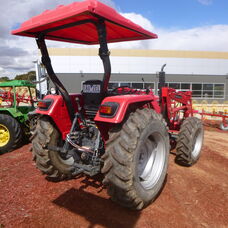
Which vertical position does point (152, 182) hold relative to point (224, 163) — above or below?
above

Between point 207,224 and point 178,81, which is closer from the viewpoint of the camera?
point 207,224

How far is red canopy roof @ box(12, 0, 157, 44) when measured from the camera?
7.09ft

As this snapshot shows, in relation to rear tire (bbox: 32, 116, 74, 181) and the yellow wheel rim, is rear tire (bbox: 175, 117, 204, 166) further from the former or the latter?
the yellow wheel rim

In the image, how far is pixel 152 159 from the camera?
327 centimetres

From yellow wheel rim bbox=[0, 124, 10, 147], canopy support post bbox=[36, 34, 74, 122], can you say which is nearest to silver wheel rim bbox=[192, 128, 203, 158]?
canopy support post bbox=[36, 34, 74, 122]

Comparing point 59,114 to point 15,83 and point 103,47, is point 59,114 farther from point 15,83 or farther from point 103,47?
point 15,83

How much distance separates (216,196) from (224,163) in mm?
1697

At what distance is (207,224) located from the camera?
259 cm

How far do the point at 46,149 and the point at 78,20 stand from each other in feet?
5.98

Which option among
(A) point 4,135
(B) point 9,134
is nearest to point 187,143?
(B) point 9,134

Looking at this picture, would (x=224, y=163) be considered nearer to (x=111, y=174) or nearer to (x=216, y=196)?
(x=216, y=196)

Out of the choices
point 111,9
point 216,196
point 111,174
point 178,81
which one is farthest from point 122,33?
point 178,81

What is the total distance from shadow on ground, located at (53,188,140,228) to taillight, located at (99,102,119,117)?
1.30 metres

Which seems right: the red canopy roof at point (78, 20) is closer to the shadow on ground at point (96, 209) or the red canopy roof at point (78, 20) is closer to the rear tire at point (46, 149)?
the rear tire at point (46, 149)
